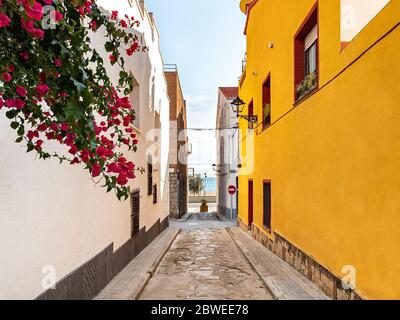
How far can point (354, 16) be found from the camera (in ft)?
19.2

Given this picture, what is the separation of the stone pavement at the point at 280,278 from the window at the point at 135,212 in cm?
328

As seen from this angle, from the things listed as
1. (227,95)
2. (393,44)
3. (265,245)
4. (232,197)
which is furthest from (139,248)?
(227,95)

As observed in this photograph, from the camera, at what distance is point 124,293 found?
6586 millimetres

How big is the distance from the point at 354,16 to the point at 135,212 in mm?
7376

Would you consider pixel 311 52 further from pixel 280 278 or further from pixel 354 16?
pixel 280 278

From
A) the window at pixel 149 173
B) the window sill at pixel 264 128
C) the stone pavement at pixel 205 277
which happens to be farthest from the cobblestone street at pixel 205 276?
the window sill at pixel 264 128

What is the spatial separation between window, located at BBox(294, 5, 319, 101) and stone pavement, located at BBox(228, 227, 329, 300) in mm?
3879

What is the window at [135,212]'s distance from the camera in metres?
10.1

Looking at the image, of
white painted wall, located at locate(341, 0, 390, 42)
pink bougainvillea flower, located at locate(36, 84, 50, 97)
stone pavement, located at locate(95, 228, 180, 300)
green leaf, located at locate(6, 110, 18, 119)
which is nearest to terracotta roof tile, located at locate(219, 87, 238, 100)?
stone pavement, located at locate(95, 228, 180, 300)

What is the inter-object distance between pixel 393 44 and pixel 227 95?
25.8 meters

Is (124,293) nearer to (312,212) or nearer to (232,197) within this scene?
(312,212)

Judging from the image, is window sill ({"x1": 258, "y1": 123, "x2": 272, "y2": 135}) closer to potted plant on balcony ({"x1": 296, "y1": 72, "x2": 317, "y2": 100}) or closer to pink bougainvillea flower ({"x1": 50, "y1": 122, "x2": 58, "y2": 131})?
potted plant on balcony ({"x1": 296, "y1": 72, "x2": 317, "y2": 100})

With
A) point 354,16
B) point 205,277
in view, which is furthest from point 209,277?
point 354,16

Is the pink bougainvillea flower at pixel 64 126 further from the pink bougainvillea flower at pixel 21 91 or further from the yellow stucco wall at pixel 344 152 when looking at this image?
the yellow stucco wall at pixel 344 152
